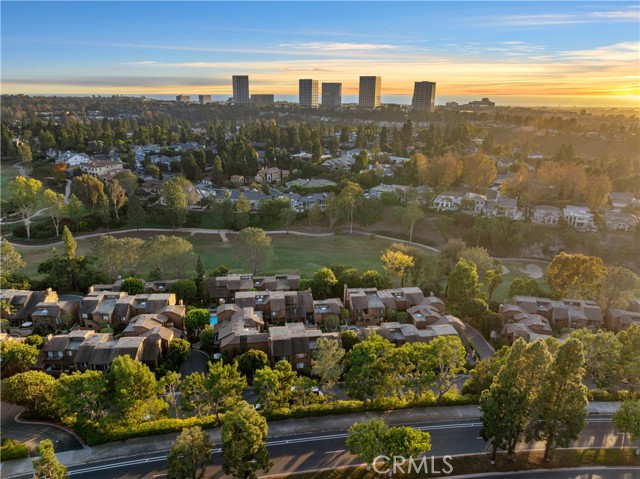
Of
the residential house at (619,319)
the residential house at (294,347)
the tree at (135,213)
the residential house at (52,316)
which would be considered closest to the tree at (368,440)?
the residential house at (294,347)

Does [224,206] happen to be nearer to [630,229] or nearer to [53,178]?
[53,178]

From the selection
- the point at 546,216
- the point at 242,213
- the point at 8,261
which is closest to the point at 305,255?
the point at 242,213

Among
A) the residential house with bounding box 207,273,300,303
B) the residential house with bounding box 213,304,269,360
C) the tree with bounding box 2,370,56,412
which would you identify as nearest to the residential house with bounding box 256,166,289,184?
the residential house with bounding box 207,273,300,303

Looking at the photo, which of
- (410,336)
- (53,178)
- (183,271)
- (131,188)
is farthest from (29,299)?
(53,178)

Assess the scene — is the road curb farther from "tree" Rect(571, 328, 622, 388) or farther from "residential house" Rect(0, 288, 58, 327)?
"tree" Rect(571, 328, 622, 388)

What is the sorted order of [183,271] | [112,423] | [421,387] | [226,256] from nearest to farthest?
[112,423], [421,387], [183,271], [226,256]
